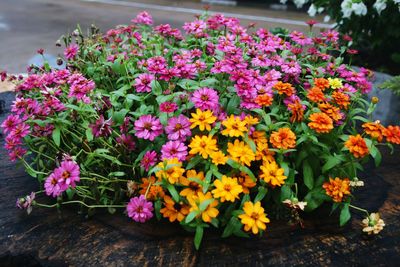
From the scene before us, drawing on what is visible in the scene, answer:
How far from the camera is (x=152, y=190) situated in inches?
48.2

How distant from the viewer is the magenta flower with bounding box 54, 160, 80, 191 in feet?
3.78

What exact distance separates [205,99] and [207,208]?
1.16ft

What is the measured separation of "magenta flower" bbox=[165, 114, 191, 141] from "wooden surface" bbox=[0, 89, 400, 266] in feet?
0.88

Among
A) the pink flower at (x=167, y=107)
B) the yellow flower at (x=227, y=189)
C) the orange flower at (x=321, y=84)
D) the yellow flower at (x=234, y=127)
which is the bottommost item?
the yellow flower at (x=227, y=189)

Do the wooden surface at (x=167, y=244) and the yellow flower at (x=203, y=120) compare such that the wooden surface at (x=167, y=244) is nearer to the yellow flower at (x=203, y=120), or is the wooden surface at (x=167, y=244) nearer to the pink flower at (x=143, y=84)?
the yellow flower at (x=203, y=120)

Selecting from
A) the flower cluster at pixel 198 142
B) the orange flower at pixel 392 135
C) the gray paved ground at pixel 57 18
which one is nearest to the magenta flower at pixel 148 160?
the flower cluster at pixel 198 142

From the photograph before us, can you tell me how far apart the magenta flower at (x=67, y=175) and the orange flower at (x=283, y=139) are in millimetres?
563

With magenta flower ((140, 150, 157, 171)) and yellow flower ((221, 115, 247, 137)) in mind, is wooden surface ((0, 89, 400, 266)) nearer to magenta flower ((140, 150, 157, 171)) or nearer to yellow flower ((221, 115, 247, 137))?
magenta flower ((140, 150, 157, 171))

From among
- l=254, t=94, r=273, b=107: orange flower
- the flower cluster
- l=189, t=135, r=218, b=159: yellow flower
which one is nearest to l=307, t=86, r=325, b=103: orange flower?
the flower cluster

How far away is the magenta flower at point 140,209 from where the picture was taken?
1185 millimetres

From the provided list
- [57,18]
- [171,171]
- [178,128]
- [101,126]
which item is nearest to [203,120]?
[178,128]

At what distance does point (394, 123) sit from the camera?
7.11ft

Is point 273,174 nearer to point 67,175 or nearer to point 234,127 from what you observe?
point 234,127

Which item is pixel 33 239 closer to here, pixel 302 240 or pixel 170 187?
pixel 170 187
